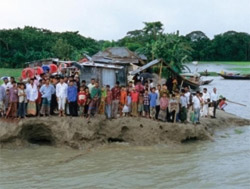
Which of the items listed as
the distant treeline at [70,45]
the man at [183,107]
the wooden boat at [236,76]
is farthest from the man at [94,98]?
the wooden boat at [236,76]

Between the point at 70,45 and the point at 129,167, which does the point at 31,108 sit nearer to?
the point at 129,167

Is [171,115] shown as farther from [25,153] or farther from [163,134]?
[25,153]

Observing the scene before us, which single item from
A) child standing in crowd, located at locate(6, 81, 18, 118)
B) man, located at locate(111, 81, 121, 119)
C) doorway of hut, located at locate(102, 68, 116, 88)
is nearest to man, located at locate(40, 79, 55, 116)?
child standing in crowd, located at locate(6, 81, 18, 118)

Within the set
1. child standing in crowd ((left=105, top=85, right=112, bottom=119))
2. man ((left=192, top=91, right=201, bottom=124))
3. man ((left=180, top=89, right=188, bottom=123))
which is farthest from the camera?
man ((left=192, top=91, right=201, bottom=124))

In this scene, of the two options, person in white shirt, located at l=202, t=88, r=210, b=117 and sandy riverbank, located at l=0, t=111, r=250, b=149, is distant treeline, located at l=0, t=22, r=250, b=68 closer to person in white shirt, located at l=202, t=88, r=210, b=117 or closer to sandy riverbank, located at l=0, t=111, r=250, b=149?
person in white shirt, located at l=202, t=88, r=210, b=117

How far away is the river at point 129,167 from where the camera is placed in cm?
1102

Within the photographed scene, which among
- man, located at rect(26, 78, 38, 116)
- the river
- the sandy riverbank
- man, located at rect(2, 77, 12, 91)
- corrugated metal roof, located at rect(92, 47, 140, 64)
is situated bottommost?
the river

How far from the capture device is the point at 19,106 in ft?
45.0

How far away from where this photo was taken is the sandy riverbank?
1384 centimetres

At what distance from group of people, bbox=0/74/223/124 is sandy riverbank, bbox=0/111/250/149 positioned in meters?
0.34

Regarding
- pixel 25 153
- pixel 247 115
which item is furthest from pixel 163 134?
pixel 247 115

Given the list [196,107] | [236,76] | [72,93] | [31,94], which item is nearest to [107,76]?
[196,107]

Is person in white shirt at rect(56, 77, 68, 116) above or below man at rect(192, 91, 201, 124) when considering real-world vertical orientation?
above

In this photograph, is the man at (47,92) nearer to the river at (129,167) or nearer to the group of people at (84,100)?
the group of people at (84,100)
